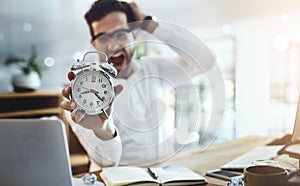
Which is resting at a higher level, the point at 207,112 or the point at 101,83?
the point at 101,83

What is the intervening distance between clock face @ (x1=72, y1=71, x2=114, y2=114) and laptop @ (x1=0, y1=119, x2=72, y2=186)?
0.34 ft

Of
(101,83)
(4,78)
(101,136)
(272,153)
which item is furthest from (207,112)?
(4,78)

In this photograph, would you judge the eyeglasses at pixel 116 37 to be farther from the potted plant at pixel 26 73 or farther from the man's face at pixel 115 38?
the potted plant at pixel 26 73

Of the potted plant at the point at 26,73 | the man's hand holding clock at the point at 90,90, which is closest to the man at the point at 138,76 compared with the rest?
the man's hand holding clock at the point at 90,90

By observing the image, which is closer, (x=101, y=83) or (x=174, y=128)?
(x=101, y=83)

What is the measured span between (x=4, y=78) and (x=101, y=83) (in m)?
2.66

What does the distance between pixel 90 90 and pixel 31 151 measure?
242 mm

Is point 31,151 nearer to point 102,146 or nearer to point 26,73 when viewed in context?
point 102,146

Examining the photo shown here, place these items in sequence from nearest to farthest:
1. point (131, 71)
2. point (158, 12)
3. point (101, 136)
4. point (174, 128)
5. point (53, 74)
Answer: point (101, 136) → point (174, 128) → point (131, 71) → point (158, 12) → point (53, 74)

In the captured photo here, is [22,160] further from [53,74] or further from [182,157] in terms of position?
[53,74]

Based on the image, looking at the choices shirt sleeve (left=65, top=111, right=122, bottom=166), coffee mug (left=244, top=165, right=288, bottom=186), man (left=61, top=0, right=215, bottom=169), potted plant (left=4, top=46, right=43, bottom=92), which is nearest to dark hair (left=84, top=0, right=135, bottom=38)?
man (left=61, top=0, right=215, bottom=169)

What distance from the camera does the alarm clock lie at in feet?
3.52

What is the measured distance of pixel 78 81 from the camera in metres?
1.07

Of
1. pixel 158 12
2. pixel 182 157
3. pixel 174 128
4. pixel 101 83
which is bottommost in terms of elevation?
pixel 182 157
